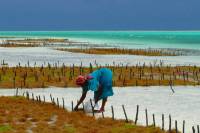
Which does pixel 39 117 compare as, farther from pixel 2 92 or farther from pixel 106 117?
pixel 2 92

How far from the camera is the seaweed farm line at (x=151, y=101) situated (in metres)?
18.1

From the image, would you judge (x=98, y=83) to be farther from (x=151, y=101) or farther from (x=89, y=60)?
(x=89, y=60)

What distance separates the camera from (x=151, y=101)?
22.9 m

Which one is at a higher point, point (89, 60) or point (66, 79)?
point (89, 60)

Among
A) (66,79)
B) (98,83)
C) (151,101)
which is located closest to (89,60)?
(66,79)

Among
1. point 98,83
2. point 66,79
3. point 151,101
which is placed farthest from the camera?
point 66,79

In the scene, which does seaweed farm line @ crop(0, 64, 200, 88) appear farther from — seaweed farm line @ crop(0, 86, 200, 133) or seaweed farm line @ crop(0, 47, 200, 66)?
seaweed farm line @ crop(0, 47, 200, 66)

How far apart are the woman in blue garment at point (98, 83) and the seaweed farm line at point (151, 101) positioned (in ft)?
2.48

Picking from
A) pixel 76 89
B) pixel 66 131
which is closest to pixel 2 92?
pixel 76 89

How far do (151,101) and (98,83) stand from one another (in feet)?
14.6

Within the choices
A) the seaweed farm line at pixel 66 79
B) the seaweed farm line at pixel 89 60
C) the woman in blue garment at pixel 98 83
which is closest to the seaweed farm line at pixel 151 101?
the woman in blue garment at pixel 98 83

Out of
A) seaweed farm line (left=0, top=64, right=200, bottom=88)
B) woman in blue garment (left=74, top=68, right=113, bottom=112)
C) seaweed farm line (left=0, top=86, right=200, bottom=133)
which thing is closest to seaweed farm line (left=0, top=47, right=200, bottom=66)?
seaweed farm line (left=0, top=64, right=200, bottom=88)

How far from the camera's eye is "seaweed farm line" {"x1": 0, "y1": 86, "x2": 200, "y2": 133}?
1809 centimetres

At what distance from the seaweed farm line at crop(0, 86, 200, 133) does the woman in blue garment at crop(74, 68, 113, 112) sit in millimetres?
756
